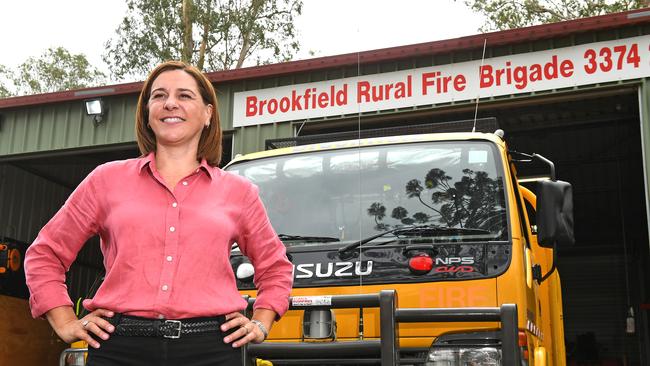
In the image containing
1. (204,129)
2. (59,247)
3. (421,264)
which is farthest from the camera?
(421,264)

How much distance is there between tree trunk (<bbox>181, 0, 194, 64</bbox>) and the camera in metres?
29.2

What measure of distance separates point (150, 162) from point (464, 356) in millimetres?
1852

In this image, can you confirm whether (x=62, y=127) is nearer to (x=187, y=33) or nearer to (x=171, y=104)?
(x=171, y=104)

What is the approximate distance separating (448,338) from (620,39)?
7009 millimetres

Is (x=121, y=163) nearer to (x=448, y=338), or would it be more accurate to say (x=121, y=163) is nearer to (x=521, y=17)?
(x=448, y=338)

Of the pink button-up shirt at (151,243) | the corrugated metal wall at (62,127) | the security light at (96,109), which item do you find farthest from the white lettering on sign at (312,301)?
the security light at (96,109)

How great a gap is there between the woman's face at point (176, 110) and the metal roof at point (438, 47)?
24.1 ft

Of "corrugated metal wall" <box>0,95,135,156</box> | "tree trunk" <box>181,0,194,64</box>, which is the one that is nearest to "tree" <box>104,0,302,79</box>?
"tree trunk" <box>181,0,194,64</box>

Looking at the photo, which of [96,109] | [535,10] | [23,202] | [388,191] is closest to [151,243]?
→ [388,191]

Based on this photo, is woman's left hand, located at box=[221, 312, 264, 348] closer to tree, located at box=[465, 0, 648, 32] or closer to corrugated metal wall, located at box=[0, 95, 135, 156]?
corrugated metal wall, located at box=[0, 95, 135, 156]

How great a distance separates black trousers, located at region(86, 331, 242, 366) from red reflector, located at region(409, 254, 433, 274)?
178 centimetres

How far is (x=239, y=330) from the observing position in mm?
2119

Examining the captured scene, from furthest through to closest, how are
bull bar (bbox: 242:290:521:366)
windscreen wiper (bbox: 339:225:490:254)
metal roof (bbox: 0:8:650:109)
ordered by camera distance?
metal roof (bbox: 0:8:650:109) < windscreen wiper (bbox: 339:225:490:254) < bull bar (bbox: 242:290:521:366)

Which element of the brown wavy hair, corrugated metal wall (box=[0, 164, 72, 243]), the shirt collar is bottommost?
the shirt collar
